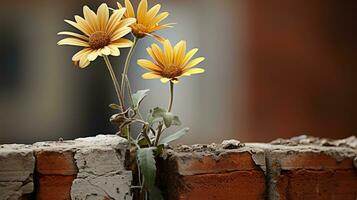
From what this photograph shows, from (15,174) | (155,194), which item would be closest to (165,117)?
(155,194)

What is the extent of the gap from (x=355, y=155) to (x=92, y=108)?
1.70 metres

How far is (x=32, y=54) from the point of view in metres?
2.41

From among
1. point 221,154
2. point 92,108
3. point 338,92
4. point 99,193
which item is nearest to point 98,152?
point 99,193

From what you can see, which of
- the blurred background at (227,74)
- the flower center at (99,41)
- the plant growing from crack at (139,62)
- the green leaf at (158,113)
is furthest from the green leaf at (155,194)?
the blurred background at (227,74)

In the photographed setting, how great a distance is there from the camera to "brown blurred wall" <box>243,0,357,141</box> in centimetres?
229

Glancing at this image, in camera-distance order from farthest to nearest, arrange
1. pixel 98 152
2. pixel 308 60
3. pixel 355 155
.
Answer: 1. pixel 308 60
2. pixel 355 155
3. pixel 98 152

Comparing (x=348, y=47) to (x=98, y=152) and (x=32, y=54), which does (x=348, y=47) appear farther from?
(x=98, y=152)

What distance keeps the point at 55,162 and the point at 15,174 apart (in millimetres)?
53

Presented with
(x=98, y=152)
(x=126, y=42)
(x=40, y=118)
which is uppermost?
(x=126, y=42)

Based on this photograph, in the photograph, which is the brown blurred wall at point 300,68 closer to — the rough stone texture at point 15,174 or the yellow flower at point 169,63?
the yellow flower at point 169,63

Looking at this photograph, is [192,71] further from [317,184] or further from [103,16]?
[317,184]

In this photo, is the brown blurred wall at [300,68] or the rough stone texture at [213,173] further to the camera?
→ the brown blurred wall at [300,68]

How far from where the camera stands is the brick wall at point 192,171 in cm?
70

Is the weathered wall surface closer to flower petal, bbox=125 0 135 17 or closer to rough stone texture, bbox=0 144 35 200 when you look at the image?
rough stone texture, bbox=0 144 35 200
